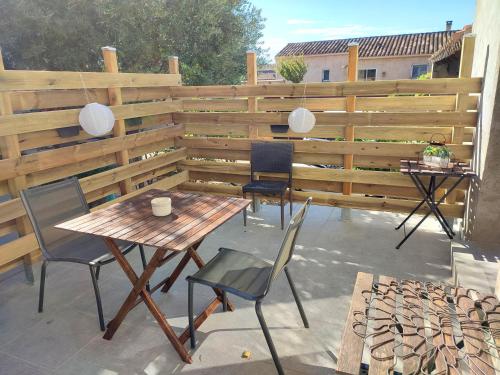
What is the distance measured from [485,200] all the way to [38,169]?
12.3ft

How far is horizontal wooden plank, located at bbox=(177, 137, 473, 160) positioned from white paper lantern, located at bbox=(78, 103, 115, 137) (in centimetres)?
173

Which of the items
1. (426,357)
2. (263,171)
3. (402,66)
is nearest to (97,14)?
(263,171)

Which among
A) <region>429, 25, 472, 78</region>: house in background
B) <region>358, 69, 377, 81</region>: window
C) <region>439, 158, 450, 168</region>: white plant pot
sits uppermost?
<region>358, 69, 377, 81</region>: window

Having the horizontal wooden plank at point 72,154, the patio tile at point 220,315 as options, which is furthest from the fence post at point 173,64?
the patio tile at point 220,315

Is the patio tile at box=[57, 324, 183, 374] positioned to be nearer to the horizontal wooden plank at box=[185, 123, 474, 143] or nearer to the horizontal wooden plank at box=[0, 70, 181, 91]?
the horizontal wooden plank at box=[0, 70, 181, 91]

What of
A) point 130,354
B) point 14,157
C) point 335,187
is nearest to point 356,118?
point 335,187

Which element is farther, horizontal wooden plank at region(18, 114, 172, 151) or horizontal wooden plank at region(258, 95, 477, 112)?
horizontal wooden plank at region(258, 95, 477, 112)

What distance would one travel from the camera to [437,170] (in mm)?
3289

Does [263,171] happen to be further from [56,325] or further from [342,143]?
[56,325]

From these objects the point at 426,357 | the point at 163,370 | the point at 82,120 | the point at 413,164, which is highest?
the point at 82,120

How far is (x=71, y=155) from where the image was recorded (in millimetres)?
3256

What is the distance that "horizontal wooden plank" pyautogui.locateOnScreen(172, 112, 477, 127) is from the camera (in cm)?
356

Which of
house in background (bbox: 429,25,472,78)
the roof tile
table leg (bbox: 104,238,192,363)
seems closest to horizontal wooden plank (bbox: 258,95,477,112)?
table leg (bbox: 104,238,192,363)

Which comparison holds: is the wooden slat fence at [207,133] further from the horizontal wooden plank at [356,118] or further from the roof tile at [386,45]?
the roof tile at [386,45]
